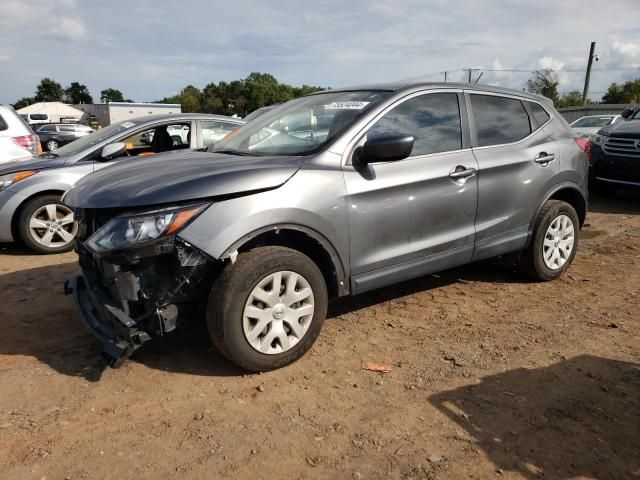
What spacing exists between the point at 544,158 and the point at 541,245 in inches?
29.4

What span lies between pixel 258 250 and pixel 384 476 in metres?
1.38

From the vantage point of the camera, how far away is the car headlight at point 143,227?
2.84 meters

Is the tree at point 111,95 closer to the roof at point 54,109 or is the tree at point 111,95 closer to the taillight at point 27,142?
the roof at point 54,109

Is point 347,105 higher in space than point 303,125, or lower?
higher

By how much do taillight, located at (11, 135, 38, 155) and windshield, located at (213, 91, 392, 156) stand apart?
187 inches

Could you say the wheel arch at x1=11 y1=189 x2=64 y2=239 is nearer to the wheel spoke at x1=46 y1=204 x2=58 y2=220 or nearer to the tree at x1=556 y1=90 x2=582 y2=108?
the wheel spoke at x1=46 y1=204 x2=58 y2=220

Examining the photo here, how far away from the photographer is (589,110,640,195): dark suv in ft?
27.1

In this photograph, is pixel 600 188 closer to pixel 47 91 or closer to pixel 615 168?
pixel 615 168

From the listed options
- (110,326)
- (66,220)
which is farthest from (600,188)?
(110,326)

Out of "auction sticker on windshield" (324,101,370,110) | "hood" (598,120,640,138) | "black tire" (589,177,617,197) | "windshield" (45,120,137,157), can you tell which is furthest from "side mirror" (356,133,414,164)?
"black tire" (589,177,617,197)

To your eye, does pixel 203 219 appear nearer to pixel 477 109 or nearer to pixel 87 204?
pixel 87 204

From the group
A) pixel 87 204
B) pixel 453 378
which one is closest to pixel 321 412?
pixel 453 378

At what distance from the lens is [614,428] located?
2.67m

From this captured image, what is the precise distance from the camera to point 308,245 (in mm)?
3396
